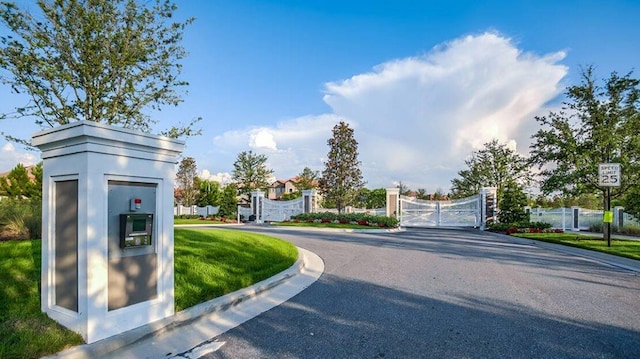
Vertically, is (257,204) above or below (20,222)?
below

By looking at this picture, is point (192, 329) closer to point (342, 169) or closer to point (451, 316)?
point (451, 316)

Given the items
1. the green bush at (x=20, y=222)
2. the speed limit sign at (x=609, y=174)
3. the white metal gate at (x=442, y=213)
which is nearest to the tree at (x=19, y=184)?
the green bush at (x=20, y=222)

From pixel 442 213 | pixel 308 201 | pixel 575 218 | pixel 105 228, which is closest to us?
pixel 105 228

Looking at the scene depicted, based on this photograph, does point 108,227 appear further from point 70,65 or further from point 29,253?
point 70,65

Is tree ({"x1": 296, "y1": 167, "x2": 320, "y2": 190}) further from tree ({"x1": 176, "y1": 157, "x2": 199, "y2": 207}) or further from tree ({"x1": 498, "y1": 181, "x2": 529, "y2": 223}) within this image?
tree ({"x1": 498, "y1": 181, "x2": 529, "y2": 223})

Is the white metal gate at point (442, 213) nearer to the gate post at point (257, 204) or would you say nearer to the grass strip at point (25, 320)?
the gate post at point (257, 204)

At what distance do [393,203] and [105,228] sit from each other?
896 inches

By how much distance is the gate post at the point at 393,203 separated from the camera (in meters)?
25.1

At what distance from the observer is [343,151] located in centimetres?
2847

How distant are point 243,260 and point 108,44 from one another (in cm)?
699

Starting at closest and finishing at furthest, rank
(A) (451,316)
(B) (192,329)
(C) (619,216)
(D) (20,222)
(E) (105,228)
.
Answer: (E) (105,228), (B) (192,329), (A) (451,316), (D) (20,222), (C) (619,216)

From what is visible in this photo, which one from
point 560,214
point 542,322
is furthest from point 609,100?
point 542,322

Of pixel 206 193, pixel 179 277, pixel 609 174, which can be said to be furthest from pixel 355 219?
pixel 206 193

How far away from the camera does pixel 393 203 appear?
83.0 feet
